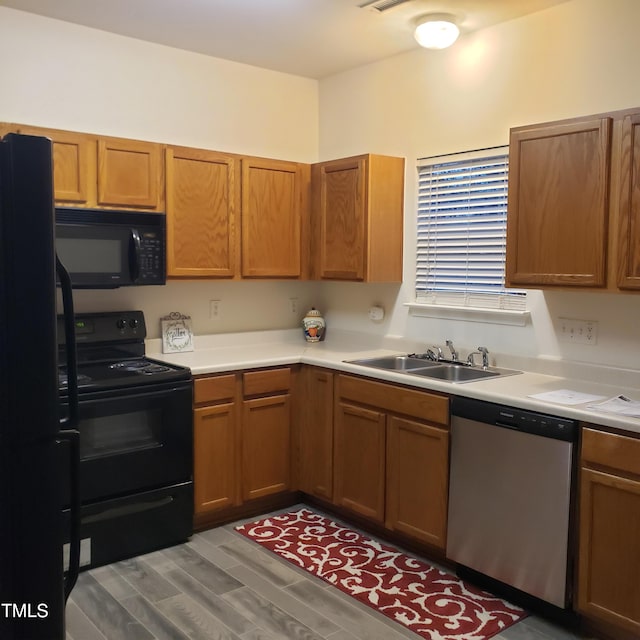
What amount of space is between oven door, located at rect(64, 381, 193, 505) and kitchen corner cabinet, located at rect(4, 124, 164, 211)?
0.94 meters

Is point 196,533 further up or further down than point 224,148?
further down

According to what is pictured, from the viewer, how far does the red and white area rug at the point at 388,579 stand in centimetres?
259

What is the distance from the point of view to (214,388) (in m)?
3.38

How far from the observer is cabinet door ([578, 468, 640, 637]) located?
229 cm

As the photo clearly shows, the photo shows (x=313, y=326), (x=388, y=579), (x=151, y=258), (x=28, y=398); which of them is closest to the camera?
(x=28, y=398)

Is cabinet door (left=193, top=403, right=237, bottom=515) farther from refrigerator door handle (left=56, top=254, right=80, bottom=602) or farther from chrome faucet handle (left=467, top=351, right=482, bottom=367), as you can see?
refrigerator door handle (left=56, top=254, right=80, bottom=602)

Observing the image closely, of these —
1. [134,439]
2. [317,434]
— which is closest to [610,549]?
[317,434]

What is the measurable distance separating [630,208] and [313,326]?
86.6 inches

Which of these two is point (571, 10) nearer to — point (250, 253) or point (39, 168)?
point (250, 253)

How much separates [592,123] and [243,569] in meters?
2.40

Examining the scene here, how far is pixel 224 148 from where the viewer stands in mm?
3977

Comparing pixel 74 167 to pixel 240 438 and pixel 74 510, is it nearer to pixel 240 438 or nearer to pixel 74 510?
pixel 240 438

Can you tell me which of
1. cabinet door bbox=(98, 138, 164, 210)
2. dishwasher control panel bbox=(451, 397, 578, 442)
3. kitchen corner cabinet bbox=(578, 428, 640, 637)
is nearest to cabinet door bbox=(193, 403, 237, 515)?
cabinet door bbox=(98, 138, 164, 210)

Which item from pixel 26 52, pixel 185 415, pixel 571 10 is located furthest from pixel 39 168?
pixel 571 10
